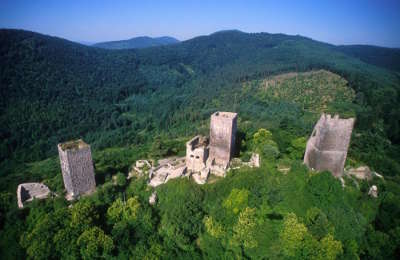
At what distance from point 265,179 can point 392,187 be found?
1248 centimetres

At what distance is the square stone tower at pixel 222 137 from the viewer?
83.7 ft

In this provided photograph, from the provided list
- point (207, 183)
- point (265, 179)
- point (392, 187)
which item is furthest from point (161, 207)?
point (392, 187)

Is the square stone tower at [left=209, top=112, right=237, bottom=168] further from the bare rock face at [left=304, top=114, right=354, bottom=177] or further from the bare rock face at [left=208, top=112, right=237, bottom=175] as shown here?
the bare rock face at [left=304, top=114, right=354, bottom=177]

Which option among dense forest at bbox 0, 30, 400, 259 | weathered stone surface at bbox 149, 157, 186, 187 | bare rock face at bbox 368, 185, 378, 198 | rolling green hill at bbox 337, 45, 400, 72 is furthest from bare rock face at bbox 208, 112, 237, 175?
rolling green hill at bbox 337, 45, 400, 72

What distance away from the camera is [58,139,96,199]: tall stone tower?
78.4 feet

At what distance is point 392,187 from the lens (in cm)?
2373

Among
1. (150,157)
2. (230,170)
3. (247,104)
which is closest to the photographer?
(230,170)

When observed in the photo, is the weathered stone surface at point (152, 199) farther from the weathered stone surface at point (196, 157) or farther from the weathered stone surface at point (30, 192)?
the weathered stone surface at point (30, 192)

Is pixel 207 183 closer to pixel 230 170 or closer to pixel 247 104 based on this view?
pixel 230 170

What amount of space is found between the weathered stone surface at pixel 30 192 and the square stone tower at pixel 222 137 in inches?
714

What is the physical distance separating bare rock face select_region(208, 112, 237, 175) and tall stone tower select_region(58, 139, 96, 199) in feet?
40.2

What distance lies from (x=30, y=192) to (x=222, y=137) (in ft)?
69.1

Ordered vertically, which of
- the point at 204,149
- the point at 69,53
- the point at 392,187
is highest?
the point at 69,53

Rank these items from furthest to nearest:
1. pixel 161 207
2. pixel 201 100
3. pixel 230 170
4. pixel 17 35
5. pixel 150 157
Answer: pixel 17 35 → pixel 201 100 → pixel 150 157 → pixel 230 170 → pixel 161 207
